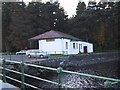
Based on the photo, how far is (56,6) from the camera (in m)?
65.2

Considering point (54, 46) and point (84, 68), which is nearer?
point (84, 68)

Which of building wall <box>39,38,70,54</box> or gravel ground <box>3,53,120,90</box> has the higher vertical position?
building wall <box>39,38,70,54</box>

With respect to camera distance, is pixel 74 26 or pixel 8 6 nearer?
pixel 8 6

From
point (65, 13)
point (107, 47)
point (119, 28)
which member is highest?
point (65, 13)

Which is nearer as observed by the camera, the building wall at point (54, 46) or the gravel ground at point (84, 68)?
the gravel ground at point (84, 68)

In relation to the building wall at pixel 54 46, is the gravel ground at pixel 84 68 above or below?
below

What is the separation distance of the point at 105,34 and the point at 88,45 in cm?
636

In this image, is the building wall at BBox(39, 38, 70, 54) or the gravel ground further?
the building wall at BBox(39, 38, 70, 54)

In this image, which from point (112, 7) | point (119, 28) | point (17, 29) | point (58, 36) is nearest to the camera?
point (58, 36)

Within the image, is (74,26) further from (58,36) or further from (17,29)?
(58,36)

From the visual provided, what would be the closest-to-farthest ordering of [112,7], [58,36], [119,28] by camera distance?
[58,36] → [119,28] → [112,7]

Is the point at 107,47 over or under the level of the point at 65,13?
under

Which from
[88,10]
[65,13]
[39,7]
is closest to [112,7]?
[88,10]

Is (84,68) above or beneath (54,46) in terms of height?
beneath
